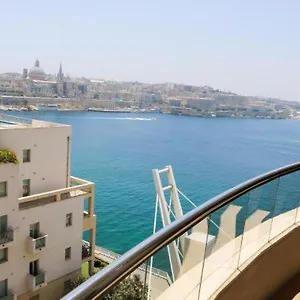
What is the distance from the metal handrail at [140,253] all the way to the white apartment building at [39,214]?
28.8ft

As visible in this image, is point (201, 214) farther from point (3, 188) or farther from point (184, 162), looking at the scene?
point (184, 162)

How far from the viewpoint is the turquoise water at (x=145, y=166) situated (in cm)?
2483

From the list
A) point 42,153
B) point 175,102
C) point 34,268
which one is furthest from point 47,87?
point 34,268

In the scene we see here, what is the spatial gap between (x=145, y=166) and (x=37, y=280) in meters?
31.4

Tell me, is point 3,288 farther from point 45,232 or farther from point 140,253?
point 140,253

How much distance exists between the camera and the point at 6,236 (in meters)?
10.0

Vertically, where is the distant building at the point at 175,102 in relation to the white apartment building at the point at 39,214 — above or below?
below

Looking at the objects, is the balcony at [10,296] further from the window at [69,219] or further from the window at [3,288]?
the window at [69,219]

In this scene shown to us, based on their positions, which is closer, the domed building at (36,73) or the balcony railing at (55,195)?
the balcony railing at (55,195)

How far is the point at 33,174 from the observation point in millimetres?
11562

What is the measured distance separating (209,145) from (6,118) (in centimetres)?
5141

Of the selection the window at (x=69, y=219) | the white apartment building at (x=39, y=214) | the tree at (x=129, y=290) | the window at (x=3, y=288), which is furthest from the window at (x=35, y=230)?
the tree at (x=129, y=290)

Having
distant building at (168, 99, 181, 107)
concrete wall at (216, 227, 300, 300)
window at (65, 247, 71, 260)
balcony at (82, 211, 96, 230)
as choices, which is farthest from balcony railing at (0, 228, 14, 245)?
distant building at (168, 99, 181, 107)

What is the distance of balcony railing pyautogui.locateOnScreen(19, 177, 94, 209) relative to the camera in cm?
1075
